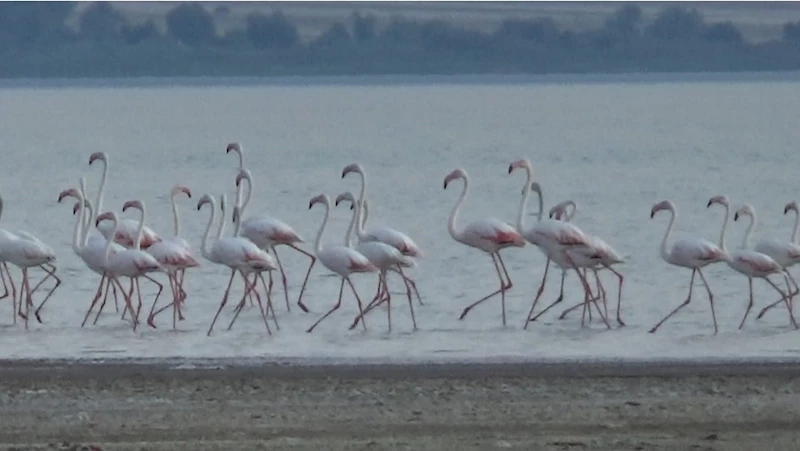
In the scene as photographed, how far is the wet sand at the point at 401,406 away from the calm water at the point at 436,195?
1.31 meters

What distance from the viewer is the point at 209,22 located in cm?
11769

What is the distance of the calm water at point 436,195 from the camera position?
1213 centimetres

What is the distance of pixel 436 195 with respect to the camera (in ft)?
89.6

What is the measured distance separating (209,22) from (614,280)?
104m

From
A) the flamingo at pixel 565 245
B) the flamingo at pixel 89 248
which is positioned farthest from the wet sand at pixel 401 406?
the flamingo at pixel 565 245

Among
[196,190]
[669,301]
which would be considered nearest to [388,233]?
[669,301]

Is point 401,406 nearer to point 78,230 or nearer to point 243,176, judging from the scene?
point 78,230

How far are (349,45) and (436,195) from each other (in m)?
90.2

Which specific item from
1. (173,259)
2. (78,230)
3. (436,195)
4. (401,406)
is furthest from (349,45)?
(401,406)

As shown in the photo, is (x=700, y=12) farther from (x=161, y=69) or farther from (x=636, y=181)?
(x=636, y=181)

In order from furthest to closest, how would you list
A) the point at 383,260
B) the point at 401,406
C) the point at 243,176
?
the point at 243,176
the point at 383,260
the point at 401,406

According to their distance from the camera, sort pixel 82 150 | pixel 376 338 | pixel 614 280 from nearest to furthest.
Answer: pixel 376 338 → pixel 614 280 → pixel 82 150

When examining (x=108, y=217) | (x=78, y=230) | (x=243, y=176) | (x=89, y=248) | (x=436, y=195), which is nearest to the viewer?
(x=89, y=248)

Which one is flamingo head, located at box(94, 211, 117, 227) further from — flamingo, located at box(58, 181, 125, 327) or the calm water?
the calm water
